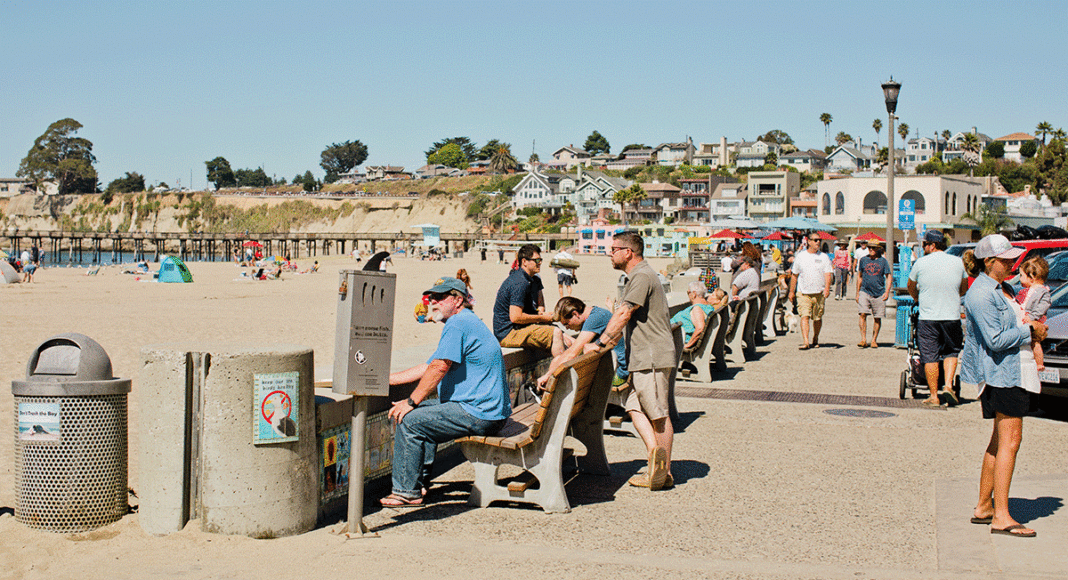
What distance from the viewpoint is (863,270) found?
48.3 feet

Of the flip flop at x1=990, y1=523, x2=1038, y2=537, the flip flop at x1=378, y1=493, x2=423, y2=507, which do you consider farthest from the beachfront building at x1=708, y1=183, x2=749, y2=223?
the flip flop at x1=378, y1=493, x2=423, y2=507

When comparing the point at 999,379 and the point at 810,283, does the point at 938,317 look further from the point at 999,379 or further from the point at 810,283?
the point at 810,283

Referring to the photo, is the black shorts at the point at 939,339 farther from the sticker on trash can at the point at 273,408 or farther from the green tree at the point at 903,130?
the green tree at the point at 903,130

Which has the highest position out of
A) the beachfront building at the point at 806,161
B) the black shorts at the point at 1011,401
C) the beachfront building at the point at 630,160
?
the beachfront building at the point at 630,160

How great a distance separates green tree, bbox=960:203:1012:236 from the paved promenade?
71751 millimetres

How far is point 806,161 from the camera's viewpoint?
151250mm

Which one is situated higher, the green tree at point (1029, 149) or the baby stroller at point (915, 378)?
the green tree at point (1029, 149)

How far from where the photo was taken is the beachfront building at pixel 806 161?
151 m

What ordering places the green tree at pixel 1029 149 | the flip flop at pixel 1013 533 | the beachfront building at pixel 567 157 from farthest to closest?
the beachfront building at pixel 567 157 → the green tree at pixel 1029 149 → the flip flop at pixel 1013 533

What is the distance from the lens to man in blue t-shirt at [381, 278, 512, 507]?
5652 mm

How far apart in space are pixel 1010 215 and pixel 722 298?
255ft

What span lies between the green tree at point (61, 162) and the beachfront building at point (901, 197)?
162 m

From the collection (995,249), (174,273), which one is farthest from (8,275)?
(995,249)

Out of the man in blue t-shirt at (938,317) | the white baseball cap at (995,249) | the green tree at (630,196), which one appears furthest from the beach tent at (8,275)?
the green tree at (630,196)
